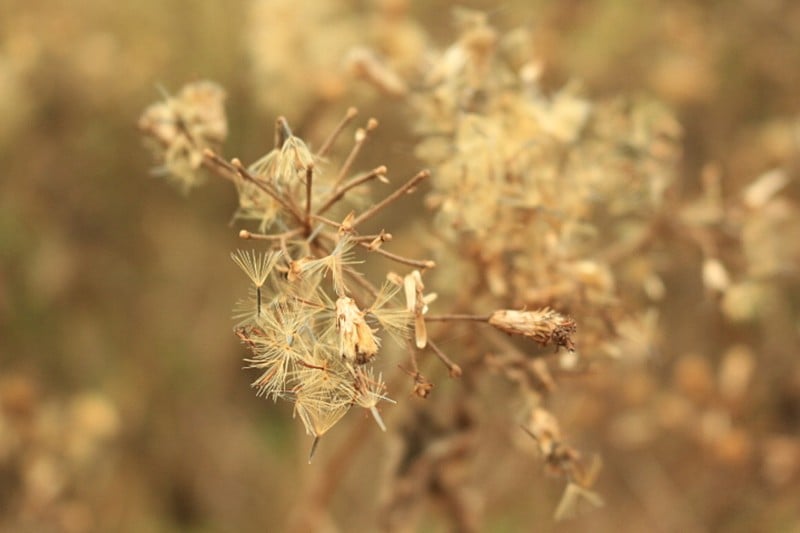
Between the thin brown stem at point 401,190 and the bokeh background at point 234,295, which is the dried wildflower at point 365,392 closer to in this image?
the thin brown stem at point 401,190

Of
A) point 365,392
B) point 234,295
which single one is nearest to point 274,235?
point 365,392

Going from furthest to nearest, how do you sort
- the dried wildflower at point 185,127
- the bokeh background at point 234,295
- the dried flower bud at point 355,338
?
the bokeh background at point 234,295 < the dried wildflower at point 185,127 < the dried flower bud at point 355,338

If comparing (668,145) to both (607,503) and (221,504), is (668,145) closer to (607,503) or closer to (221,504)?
(607,503)

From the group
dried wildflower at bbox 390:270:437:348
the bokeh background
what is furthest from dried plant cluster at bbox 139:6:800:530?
the bokeh background

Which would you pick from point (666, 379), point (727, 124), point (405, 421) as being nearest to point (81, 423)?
point (405, 421)

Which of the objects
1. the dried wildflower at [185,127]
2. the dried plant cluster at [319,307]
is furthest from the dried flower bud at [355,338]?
the dried wildflower at [185,127]

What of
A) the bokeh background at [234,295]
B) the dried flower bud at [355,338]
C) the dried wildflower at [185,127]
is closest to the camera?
the dried flower bud at [355,338]
